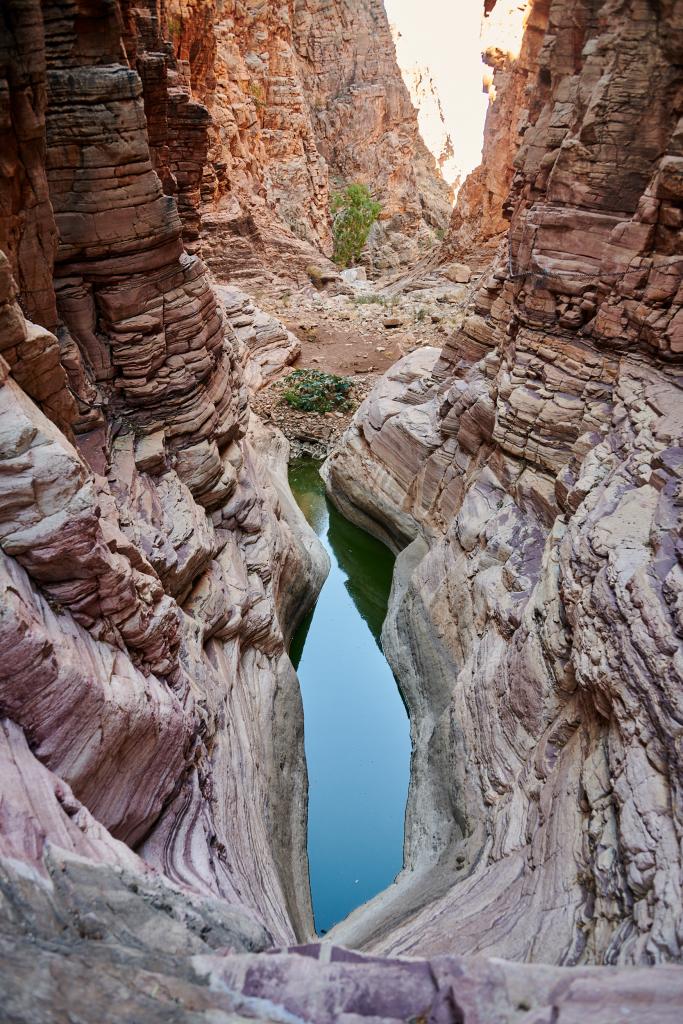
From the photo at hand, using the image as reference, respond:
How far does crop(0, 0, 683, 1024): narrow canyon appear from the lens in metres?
3.85

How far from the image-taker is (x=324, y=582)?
1473 centimetres

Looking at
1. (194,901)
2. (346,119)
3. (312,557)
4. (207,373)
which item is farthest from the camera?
(346,119)

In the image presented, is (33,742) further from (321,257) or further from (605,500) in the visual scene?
(321,257)

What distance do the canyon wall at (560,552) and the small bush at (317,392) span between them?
16.6 feet

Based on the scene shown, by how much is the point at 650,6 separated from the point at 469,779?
10840mm

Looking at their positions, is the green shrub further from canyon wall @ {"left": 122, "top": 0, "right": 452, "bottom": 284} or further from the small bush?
the small bush

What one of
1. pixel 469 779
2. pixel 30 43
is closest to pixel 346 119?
pixel 30 43

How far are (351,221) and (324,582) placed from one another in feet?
86.3

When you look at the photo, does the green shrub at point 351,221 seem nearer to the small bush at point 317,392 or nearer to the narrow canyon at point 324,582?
the small bush at point 317,392

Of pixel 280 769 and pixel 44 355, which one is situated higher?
pixel 44 355

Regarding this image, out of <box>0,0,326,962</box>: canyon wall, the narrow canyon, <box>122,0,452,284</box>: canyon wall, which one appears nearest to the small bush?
the narrow canyon

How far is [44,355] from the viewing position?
6.32 m

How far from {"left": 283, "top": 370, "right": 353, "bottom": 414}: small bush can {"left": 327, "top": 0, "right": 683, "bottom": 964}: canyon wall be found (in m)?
5.06

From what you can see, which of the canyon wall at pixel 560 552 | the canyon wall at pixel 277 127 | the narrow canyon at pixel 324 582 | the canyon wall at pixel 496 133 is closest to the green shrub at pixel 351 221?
the canyon wall at pixel 277 127
